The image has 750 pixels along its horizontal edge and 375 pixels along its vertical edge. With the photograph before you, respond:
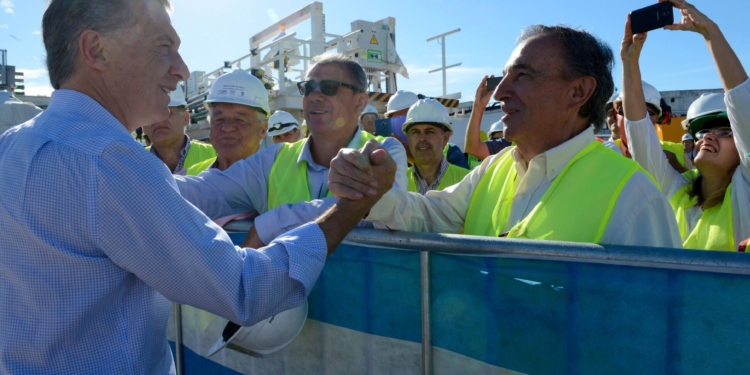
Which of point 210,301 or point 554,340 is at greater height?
point 210,301

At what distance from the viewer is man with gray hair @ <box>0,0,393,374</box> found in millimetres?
1230

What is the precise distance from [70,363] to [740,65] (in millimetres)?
2997

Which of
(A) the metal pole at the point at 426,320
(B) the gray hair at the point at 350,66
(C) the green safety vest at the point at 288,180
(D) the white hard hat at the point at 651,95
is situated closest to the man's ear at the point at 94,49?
(A) the metal pole at the point at 426,320

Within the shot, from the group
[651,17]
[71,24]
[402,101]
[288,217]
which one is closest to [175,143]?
[402,101]

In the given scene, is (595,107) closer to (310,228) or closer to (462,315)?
(462,315)

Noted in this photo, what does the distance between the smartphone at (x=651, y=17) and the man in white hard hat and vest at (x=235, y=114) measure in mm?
2620

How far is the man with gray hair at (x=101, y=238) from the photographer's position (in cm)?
123

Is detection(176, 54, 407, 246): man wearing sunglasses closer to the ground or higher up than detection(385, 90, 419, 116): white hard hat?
closer to the ground

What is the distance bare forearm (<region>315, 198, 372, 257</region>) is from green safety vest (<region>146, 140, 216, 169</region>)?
12.1 ft


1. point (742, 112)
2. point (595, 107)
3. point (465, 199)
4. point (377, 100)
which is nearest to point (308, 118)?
point (465, 199)

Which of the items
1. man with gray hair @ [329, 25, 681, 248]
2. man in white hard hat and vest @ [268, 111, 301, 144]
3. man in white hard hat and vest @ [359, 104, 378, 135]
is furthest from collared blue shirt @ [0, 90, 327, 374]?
man in white hard hat and vest @ [359, 104, 378, 135]

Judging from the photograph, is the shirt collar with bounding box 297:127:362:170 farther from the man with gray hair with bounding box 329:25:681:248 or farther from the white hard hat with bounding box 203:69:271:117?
the white hard hat with bounding box 203:69:271:117

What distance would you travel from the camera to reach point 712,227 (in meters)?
2.95

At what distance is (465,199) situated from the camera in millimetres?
2518
